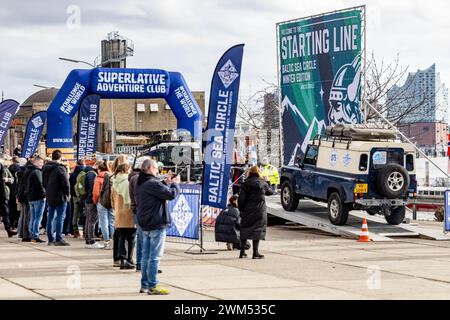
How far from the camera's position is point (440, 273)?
1484 cm

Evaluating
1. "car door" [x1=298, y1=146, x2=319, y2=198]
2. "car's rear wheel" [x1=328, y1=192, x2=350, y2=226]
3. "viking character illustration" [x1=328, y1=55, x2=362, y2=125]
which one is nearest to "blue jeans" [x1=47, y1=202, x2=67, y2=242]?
"car's rear wheel" [x1=328, y1=192, x2=350, y2=226]

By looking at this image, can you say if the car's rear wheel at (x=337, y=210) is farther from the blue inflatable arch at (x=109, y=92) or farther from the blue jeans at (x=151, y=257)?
the blue jeans at (x=151, y=257)

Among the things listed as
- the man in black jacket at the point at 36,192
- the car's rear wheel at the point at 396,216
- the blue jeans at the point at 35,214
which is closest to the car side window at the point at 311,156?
the car's rear wheel at the point at 396,216

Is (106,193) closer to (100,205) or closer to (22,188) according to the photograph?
(100,205)

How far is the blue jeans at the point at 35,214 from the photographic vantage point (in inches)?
774

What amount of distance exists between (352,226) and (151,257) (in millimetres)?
11524

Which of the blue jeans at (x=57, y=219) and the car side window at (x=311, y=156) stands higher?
the car side window at (x=311, y=156)

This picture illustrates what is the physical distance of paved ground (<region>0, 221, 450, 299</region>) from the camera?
12.3 meters

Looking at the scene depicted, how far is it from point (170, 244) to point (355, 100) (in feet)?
28.7

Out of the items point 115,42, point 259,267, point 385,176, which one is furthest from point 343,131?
point 115,42

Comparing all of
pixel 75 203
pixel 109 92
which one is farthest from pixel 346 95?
pixel 75 203

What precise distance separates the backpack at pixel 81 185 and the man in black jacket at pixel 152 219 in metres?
7.30

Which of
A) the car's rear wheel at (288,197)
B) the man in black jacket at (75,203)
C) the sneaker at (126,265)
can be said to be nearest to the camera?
the sneaker at (126,265)

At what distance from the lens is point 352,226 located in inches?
903
